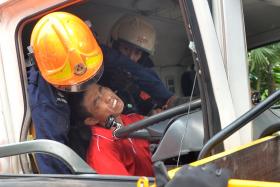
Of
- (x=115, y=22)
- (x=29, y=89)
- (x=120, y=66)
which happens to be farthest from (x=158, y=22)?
(x=29, y=89)

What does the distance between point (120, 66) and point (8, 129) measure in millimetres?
916

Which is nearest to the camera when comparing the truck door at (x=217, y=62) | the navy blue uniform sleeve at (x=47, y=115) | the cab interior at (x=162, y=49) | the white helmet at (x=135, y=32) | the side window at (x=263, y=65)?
the truck door at (x=217, y=62)

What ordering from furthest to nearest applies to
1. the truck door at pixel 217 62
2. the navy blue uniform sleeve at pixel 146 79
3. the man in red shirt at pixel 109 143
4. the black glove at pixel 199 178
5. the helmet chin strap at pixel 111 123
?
the navy blue uniform sleeve at pixel 146 79
the helmet chin strap at pixel 111 123
the man in red shirt at pixel 109 143
the truck door at pixel 217 62
the black glove at pixel 199 178

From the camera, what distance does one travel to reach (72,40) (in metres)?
2.19

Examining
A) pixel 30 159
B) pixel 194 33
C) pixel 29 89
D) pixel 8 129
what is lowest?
pixel 30 159

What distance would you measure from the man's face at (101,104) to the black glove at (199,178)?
132cm

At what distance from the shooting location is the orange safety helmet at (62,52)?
2154mm

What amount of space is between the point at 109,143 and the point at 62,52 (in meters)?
0.53

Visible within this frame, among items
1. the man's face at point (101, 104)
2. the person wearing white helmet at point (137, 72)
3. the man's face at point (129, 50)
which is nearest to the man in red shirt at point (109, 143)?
the man's face at point (101, 104)

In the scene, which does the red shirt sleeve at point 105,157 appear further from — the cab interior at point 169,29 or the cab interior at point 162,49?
the cab interior at point 169,29

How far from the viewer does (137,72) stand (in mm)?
3059

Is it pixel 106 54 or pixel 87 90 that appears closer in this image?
pixel 87 90

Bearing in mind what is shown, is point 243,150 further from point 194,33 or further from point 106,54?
point 106,54

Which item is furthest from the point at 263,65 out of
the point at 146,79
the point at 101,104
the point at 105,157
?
the point at 105,157
